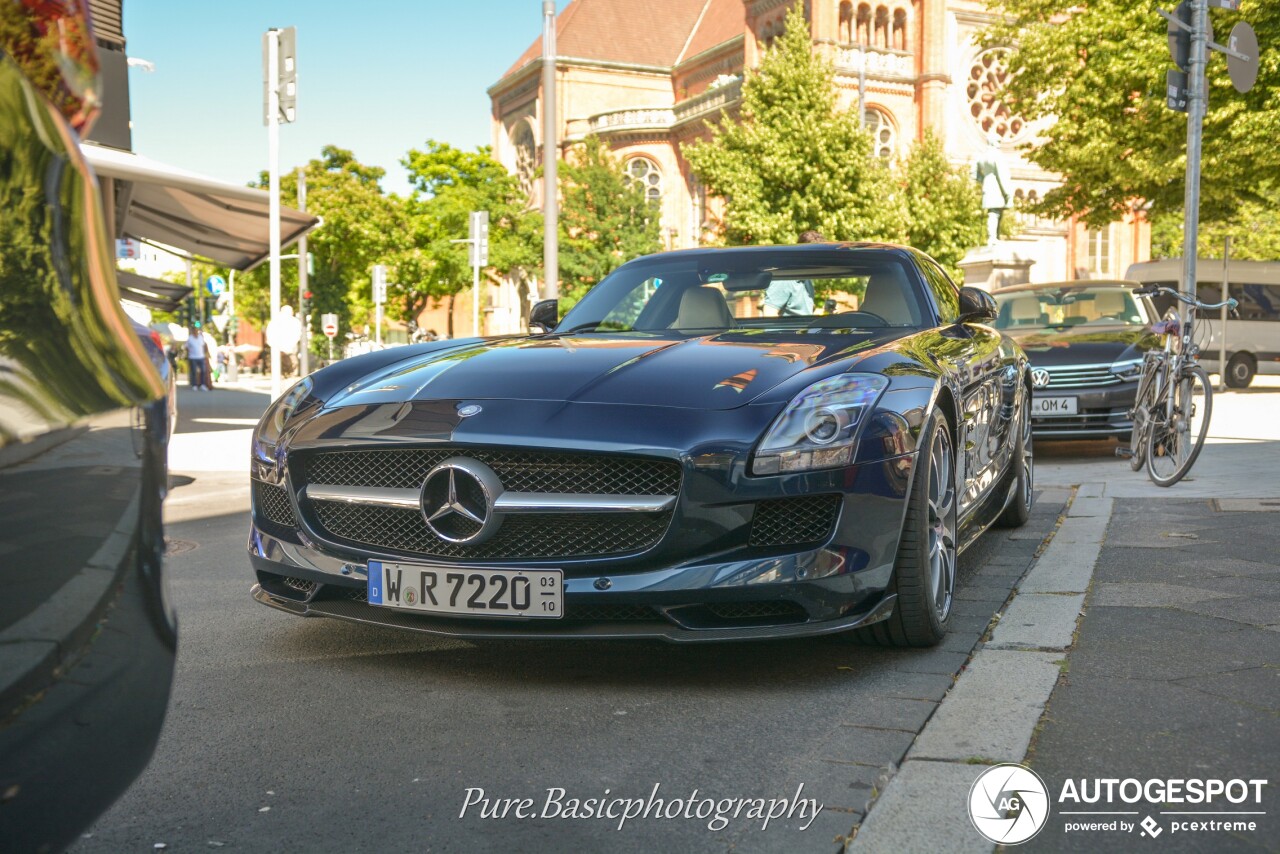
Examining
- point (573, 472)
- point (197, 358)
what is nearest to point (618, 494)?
point (573, 472)

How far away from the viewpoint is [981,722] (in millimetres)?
3553

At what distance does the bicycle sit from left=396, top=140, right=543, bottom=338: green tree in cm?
5184

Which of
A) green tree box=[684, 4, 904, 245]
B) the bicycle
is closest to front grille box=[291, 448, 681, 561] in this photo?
the bicycle

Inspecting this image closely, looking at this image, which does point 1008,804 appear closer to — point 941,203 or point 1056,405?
point 1056,405

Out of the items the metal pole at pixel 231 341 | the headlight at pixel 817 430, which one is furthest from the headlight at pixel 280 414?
the metal pole at pixel 231 341

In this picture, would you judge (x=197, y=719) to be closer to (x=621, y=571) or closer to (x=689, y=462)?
(x=621, y=571)

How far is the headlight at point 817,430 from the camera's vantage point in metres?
3.82

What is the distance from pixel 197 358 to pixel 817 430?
3173 cm

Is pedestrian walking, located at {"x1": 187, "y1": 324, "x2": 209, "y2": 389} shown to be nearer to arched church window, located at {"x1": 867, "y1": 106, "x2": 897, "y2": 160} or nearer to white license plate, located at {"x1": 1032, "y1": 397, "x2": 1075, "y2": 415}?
white license plate, located at {"x1": 1032, "y1": 397, "x2": 1075, "y2": 415}

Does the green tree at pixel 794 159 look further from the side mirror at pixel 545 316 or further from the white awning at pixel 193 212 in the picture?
the side mirror at pixel 545 316

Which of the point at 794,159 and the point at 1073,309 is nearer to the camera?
the point at 1073,309

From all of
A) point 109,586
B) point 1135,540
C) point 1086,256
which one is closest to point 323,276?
point 1086,256

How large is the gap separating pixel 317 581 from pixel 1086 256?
2339 inches

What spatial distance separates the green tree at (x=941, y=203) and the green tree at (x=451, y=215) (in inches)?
852
